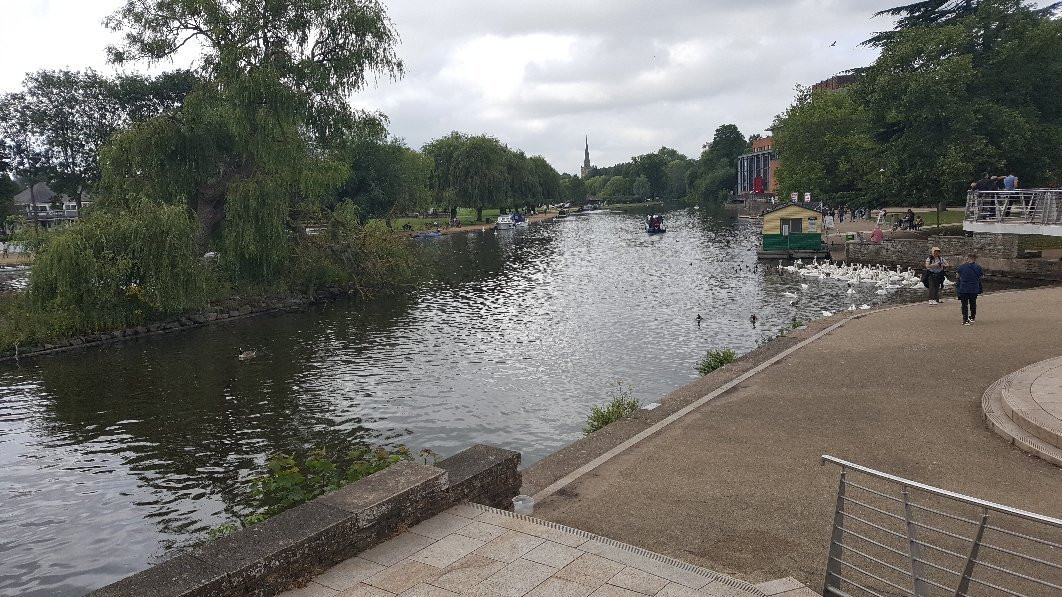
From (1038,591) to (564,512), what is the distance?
14.7ft

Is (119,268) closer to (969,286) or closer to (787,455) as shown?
(787,455)

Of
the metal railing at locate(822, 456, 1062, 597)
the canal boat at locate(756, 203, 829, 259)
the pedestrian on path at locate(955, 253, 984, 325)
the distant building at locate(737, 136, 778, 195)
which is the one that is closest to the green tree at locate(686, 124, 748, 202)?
the distant building at locate(737, 136, 778, 195)

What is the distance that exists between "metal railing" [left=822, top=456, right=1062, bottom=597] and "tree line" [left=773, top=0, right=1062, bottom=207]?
110 feet

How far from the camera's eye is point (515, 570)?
5.75 meters

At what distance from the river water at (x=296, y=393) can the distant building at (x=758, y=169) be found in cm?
10388

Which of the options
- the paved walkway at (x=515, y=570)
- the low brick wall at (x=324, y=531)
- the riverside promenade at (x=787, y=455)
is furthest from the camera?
the riverside promenade at (x=787, y=455)

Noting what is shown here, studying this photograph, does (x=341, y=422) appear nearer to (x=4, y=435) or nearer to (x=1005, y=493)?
(x=4, y=435)

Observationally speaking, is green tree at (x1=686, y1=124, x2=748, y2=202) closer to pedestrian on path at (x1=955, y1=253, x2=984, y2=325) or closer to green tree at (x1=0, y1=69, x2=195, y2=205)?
green tree at (x1=0, y1=69, x2=195, y2=205)

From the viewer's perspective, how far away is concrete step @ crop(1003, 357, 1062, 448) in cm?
925

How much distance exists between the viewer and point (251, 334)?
25.6 metres

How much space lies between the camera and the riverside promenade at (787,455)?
7.36 metres

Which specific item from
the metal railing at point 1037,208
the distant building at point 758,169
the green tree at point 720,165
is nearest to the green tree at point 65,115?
the metal railing at point 1037,208

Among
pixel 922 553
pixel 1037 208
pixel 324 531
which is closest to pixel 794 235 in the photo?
pixel 1037 208

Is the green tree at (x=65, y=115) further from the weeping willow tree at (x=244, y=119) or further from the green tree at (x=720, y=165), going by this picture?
the green tree at (x=720, y=165)
